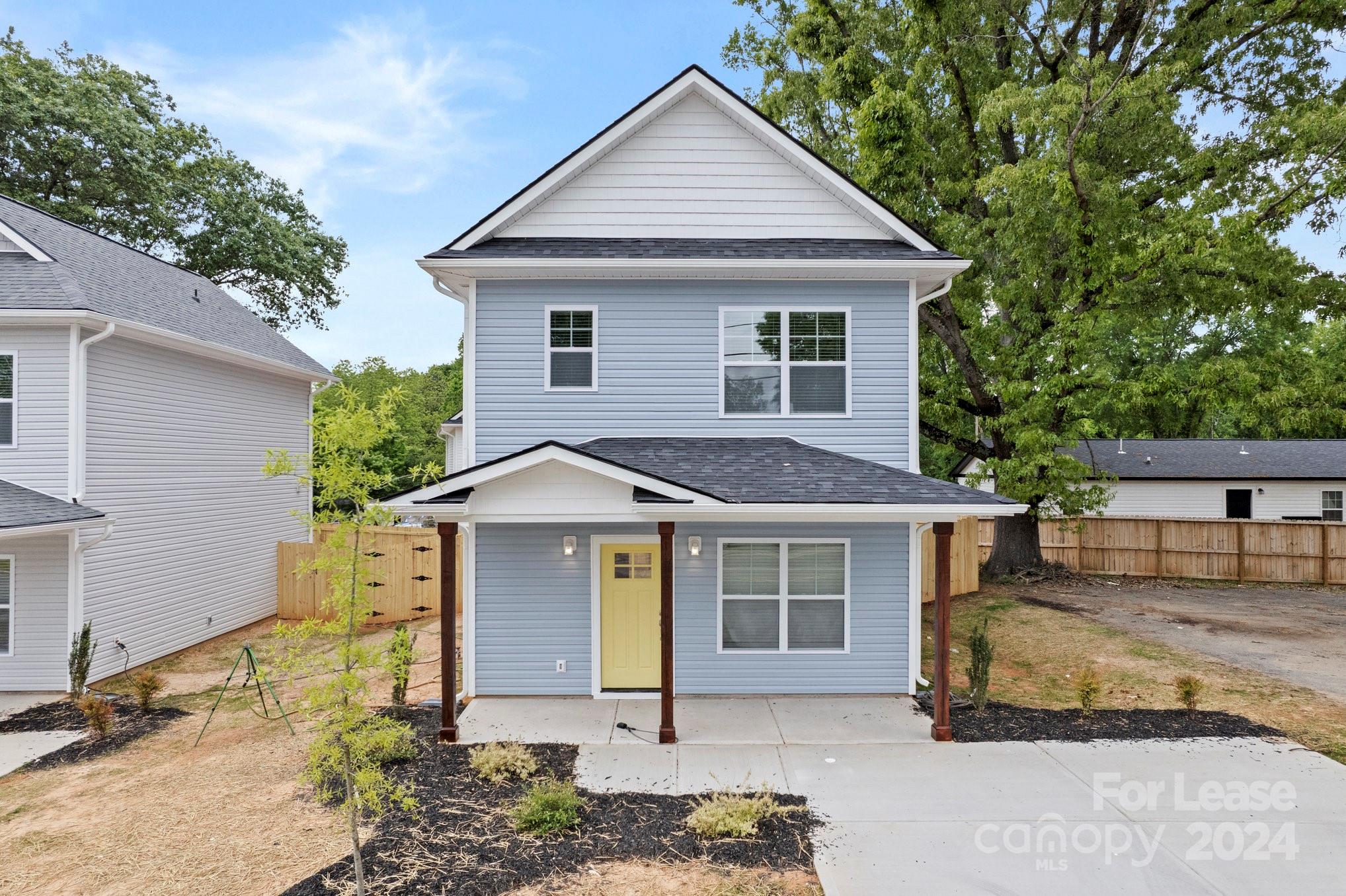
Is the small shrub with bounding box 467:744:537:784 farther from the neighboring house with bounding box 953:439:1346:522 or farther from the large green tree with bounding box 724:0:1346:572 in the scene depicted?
the neighboring house with bounding box 953:439:1346:522

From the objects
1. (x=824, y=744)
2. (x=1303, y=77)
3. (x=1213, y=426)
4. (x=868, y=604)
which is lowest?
(x=824, y=744)

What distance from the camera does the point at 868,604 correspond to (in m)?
8.59

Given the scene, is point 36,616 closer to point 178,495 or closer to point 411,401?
point 178,495

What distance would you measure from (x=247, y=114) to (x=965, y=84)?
24.7 m

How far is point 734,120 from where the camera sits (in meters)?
9.48

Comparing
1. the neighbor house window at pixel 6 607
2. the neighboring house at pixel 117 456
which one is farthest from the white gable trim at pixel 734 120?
the neighbor house window at pixel 6 607

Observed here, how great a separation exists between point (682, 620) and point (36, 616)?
9181mm

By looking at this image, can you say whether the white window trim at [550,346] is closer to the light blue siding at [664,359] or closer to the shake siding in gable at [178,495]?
the light blue siding at [664,359]

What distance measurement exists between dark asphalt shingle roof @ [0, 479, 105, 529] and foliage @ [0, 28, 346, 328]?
13168mm

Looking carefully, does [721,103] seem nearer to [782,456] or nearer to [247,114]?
[782,456]

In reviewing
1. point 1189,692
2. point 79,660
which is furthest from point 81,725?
point 1189,692

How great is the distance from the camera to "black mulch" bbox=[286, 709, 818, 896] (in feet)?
15.5

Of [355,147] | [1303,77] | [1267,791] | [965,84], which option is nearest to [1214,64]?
[1303,77]

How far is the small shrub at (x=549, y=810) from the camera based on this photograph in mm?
5379
